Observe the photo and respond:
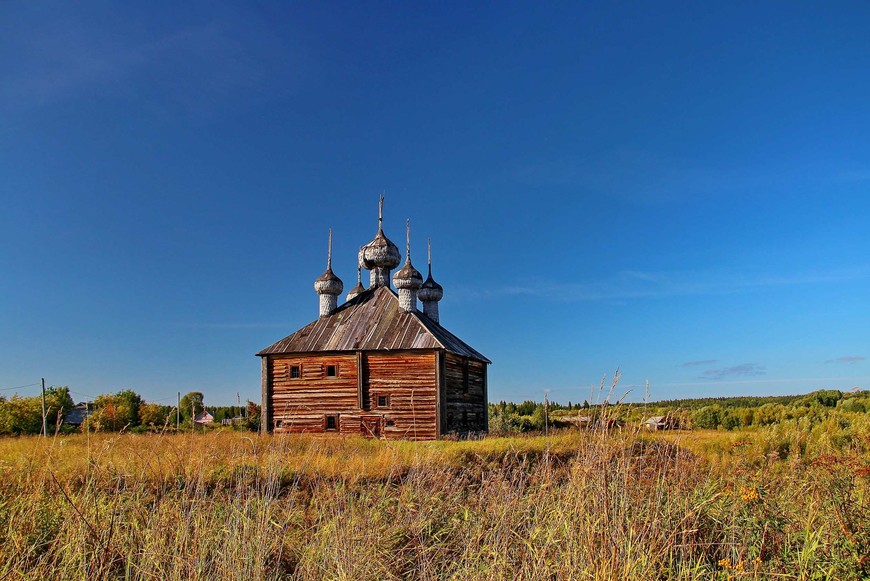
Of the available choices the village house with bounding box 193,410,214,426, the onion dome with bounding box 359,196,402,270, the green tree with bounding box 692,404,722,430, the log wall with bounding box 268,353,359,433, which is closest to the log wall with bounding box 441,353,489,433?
the log wall with bounding box 268,353,359,433

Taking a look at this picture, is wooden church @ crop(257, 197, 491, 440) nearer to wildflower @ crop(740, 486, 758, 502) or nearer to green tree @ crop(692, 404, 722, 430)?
green tree @ crop(692, 404, 722, 430)

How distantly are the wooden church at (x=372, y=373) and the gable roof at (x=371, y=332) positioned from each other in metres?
0.04

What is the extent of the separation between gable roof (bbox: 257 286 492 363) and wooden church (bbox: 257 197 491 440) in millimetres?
35

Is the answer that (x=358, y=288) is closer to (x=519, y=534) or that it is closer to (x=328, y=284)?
(x=328, y=284)

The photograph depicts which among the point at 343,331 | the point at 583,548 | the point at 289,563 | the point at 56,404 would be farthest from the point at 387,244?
the point at 583,548

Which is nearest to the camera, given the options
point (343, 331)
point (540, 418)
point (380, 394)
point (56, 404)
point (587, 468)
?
point (587, 468)

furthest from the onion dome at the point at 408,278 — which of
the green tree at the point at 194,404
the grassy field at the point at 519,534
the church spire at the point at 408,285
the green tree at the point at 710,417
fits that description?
the grassy field at the point at 519,534

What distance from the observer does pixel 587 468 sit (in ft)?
14.1

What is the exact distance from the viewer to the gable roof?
2136 centimetres

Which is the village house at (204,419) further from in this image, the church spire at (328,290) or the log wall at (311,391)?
the church spire at (328,290)

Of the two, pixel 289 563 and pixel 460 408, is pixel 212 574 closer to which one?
pixel 289 563

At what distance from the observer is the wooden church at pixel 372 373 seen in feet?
68.8

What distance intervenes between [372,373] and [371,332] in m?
1.59

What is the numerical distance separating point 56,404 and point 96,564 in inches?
978
